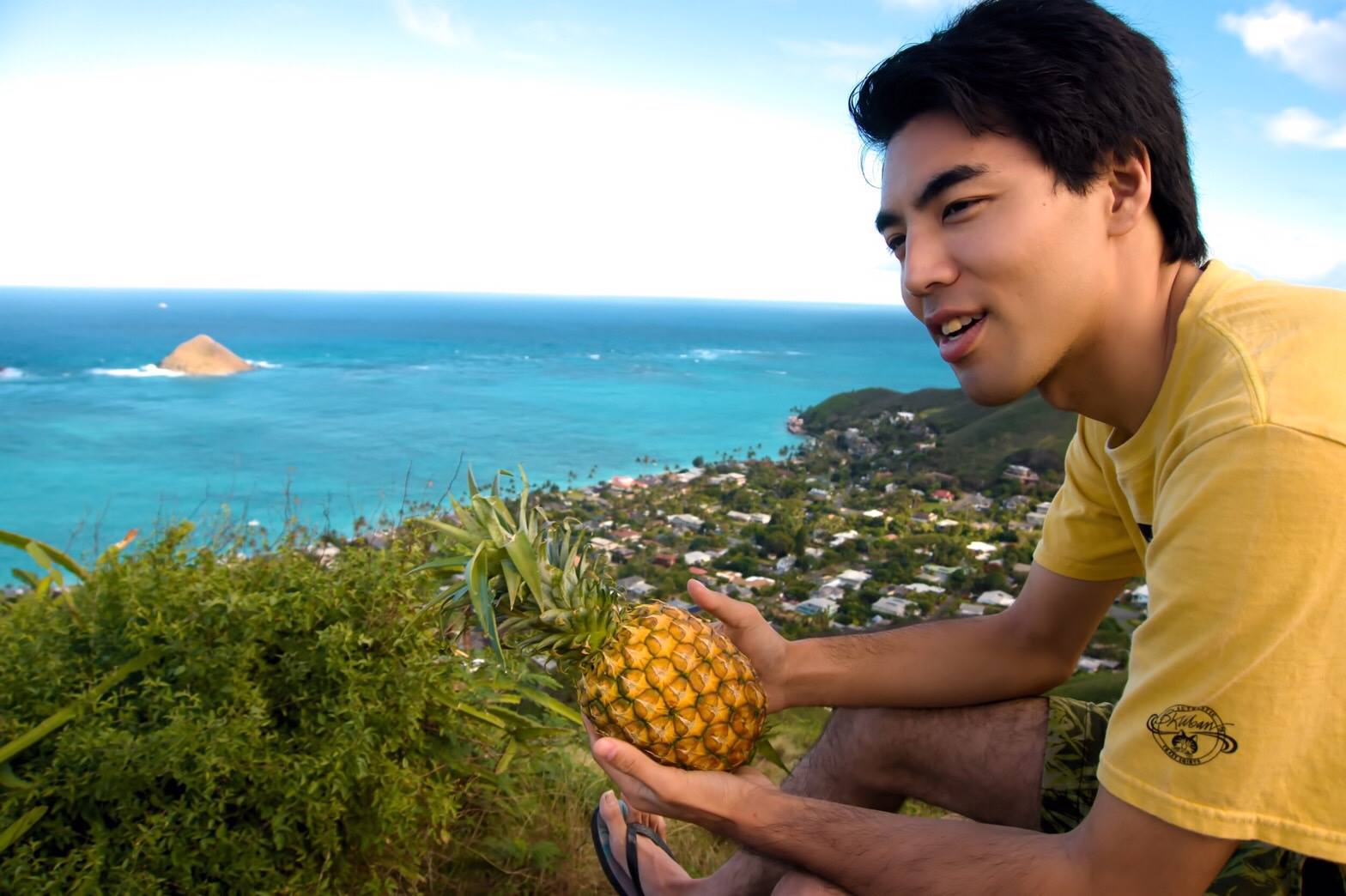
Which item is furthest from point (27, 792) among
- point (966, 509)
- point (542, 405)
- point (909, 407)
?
point (542, 405)

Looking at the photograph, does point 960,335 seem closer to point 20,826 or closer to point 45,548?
point 20,826

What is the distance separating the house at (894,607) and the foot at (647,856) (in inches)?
141

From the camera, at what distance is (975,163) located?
6.30 feet

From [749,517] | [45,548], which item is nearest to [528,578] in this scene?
[45,548]

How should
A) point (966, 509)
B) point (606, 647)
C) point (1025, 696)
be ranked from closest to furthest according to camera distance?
1. point (606, 647)
2. point (1025, 696)
3. point (966, 509)

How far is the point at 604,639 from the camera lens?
2322mm

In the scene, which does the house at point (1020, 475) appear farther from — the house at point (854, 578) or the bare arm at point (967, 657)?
the bare arm at point (967, 657)

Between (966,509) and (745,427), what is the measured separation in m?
16.6

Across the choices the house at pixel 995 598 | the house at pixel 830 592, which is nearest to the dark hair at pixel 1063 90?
the house at pixel 995 598

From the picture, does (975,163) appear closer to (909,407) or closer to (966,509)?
(966,509)

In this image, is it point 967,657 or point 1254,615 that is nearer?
point 1254,615

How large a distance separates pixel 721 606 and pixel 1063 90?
1597 mm

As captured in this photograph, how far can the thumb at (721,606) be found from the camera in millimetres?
2539

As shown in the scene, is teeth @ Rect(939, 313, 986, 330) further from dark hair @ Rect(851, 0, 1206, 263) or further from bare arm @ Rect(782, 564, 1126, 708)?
bare arm @ Rect(782, 564, 1126, 708)
